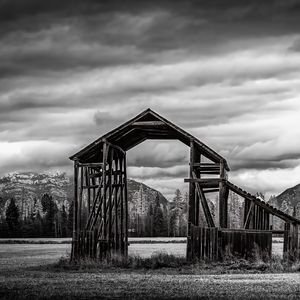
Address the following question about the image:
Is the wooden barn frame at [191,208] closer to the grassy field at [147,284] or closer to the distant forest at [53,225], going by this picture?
the grassy field at [147,284]

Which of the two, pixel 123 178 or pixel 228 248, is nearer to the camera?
pixel 228 248

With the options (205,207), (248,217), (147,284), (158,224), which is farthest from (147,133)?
(158,224)

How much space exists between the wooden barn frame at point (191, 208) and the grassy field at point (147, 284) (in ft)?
10.2

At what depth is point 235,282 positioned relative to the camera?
24.0 meters

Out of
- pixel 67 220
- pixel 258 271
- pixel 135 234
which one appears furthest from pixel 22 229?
pixel 258 271

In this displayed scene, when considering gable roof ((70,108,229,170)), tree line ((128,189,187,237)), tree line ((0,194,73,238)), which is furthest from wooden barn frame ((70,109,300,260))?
tree line ((128,189,187,237))

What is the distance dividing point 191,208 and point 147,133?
18.5ft

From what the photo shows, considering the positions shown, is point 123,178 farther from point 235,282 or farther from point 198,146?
point 235,282

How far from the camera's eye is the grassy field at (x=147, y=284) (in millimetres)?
19484

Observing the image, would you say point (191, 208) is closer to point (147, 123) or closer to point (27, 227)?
point (147, 123)

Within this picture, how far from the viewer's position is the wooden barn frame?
3406 centimetres

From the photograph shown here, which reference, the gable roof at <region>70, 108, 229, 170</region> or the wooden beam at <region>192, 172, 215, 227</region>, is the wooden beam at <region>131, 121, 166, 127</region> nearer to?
the gable roof at <region>70, 108, 229, 170</region>

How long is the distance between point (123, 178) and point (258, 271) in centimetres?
1219

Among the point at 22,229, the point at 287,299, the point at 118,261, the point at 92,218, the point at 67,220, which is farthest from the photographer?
the point at 67,220
